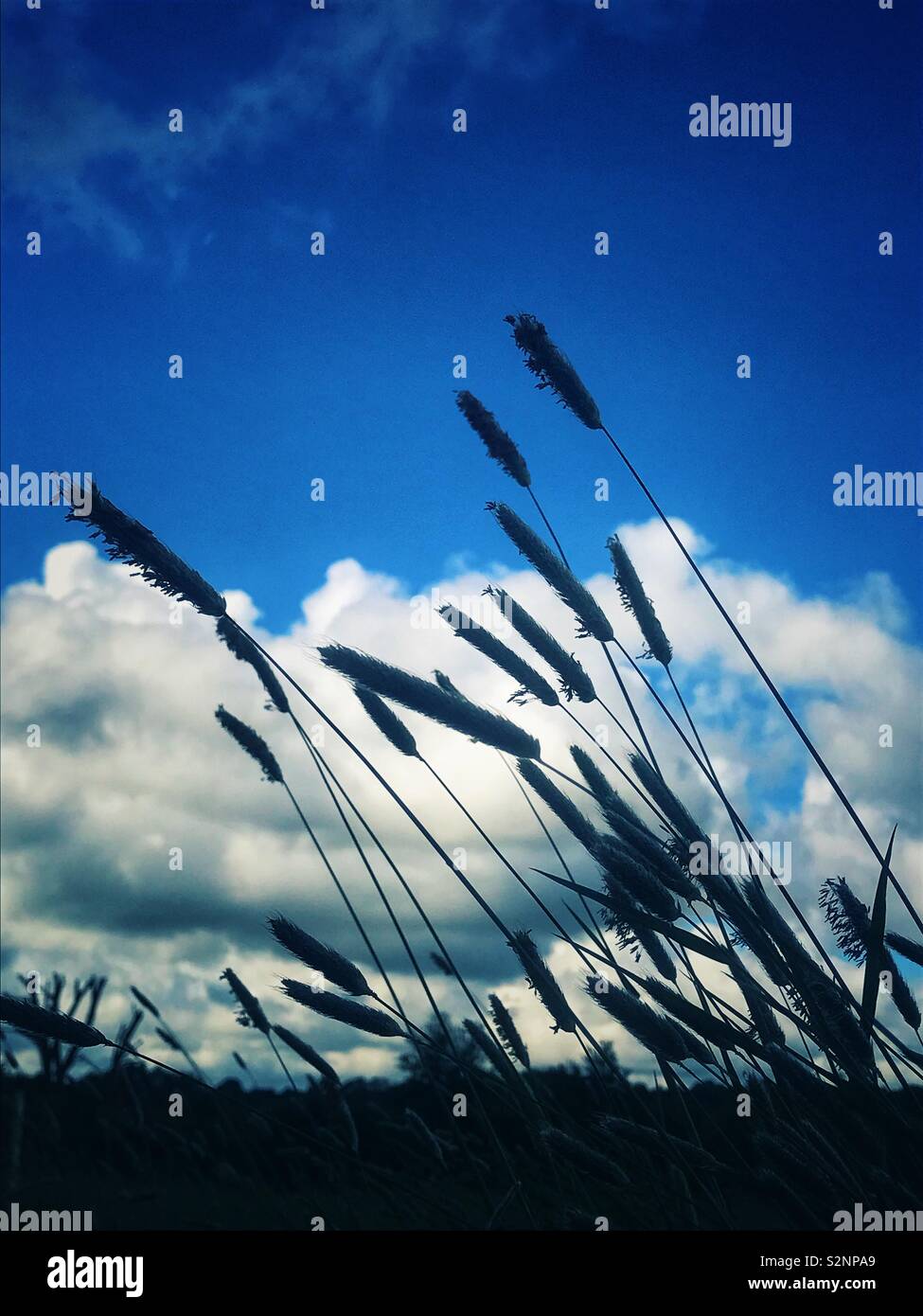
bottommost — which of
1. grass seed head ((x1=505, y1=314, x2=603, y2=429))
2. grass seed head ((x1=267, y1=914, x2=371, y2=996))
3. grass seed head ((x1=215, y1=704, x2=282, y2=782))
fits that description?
grass seed head ((x1=267, y1=914, x2=371, y2=996))

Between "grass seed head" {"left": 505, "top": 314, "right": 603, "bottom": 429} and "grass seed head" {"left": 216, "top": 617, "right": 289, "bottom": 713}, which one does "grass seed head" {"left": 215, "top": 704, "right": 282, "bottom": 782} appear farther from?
"grass seed head" {"left": 505, "top": 314, "right": 603, "bottom": 429}

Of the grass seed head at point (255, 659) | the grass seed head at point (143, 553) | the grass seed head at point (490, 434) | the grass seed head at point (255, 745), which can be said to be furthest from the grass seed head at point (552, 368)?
the grass seed head at point (255, 745)

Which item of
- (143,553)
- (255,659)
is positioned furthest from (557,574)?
(255,659)

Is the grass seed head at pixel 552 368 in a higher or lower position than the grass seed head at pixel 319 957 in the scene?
higher

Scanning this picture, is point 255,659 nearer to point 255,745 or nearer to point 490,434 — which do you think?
point 255,745

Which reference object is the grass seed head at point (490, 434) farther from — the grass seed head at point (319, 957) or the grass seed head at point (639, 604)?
the grass seed head at point (319, 957)

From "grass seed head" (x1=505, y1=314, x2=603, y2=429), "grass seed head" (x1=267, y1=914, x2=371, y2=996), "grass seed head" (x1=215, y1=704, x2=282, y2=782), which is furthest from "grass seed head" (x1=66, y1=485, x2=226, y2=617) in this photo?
"grass seed head" (x1=215, y1=704, x2=282, y2=782)

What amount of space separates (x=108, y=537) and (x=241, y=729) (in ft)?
6.64

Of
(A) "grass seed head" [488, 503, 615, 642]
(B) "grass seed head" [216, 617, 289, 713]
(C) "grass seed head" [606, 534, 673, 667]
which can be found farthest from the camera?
(B) "grass seed head" [216, 617, 289, 713]

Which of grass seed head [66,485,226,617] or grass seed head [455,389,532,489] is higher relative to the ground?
grass seed head [455,389,532,489]

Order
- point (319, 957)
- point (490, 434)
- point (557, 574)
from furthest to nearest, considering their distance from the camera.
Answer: point (490, 434) → point (557, 574) → point (319, 957)
